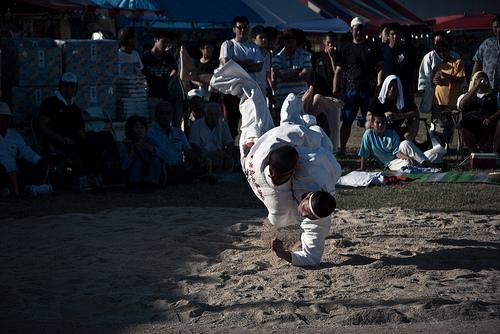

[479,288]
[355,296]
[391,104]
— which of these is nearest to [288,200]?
[355,296]

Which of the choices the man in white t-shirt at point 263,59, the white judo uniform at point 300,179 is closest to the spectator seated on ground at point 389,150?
the man in white t-shirt at point 263,59

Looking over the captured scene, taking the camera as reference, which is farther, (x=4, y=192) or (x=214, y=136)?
(x=214, y=136)

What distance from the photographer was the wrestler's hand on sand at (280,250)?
625 centimetres

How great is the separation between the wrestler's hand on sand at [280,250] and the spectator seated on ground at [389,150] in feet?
17.4

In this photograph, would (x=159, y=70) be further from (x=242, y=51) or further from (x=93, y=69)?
(x=242, y=51)

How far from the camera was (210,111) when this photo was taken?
1157 cm

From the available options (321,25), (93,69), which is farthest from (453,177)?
(321,25)

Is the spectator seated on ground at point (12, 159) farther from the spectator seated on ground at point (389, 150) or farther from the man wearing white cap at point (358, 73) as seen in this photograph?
the man wearing white cap at point (358, 73)

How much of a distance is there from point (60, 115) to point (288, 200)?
469cm

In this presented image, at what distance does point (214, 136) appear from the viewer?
460 inches

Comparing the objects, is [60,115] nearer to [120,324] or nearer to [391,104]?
[391,104]

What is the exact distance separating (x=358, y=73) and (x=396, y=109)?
97 centimetres

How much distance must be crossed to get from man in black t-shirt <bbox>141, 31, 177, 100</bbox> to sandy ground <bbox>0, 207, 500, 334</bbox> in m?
3.93

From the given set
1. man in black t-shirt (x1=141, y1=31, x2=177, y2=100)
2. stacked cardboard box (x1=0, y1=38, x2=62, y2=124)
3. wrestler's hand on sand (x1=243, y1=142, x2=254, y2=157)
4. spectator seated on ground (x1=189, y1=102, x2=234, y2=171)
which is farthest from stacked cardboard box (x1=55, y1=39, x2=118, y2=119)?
wrestler's hand on sand (x1=243, y1=142, x2=254, y2=157)
